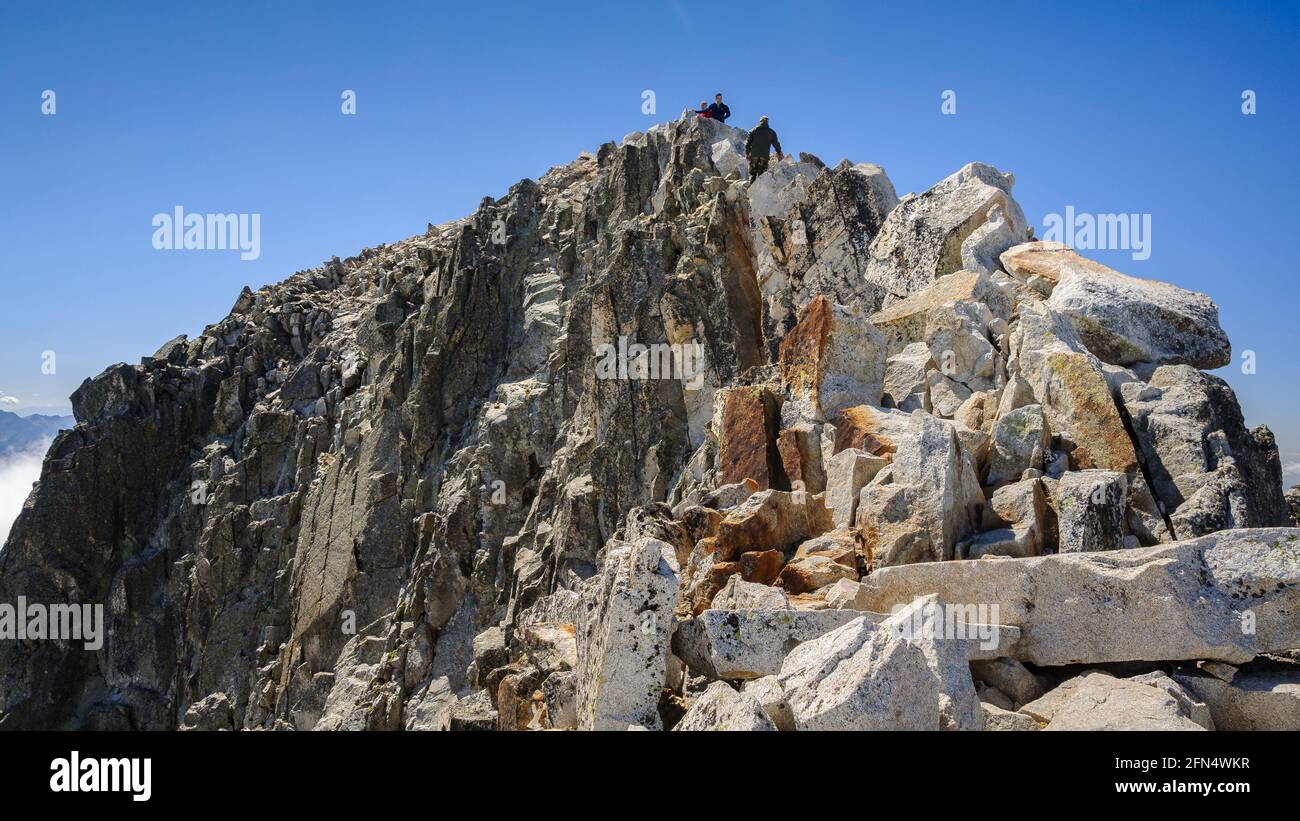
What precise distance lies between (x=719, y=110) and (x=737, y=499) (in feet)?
99.5

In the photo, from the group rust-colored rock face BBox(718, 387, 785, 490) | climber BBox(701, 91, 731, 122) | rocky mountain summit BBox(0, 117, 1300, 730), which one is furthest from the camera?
climber BBox(701, 91, 731, 122)

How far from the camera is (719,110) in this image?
136 ft

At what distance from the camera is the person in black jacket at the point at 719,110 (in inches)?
1620

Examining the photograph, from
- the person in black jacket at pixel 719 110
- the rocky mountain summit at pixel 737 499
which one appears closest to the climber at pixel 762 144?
the rocky mountain summit at pixel 737 499

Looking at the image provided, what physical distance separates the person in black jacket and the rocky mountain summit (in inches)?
89.2

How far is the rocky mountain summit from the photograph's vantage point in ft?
27.8

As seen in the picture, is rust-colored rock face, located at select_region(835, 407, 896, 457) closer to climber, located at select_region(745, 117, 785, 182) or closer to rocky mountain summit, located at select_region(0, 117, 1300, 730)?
rocky mountain summit, located at select_region(0, 117, 1300, 730)

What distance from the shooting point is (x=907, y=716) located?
6.74 meters

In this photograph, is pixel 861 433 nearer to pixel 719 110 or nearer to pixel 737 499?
pixel 737 499
